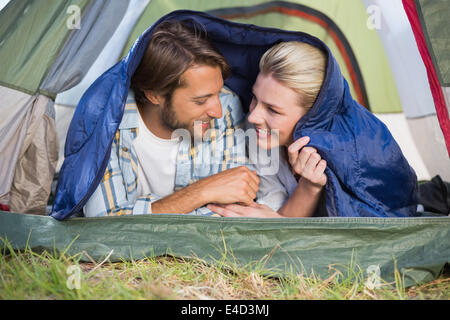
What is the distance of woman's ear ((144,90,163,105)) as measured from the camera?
6.28 ft

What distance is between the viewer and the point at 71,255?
156 cm

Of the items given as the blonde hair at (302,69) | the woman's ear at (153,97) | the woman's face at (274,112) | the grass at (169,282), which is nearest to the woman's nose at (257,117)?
the woman's face at (274,112)

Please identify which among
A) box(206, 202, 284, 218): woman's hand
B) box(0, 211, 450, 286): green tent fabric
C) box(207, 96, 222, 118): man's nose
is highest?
box(207, 96, 222, 118): man's nose

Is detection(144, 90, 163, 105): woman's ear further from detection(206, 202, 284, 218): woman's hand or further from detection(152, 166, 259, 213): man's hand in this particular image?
detection(206, 202, 284, 218): woman's hand

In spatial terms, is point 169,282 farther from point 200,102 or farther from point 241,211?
point 200,102

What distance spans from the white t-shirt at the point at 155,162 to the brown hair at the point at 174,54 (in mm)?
191

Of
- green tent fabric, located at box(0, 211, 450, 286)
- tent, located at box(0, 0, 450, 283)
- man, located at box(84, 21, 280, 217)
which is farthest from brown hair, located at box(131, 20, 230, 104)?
green tent fabric, located at box(0, 211, 450, 286)

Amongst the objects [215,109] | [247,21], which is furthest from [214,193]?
[247,21]

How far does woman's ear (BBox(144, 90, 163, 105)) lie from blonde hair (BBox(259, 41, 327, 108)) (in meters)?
0.51

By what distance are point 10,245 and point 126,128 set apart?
0.59m

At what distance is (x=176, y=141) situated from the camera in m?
1.92

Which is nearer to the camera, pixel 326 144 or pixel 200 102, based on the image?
pixel 326 144

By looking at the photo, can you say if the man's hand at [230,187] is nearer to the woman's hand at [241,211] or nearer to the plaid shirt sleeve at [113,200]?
the woman's hand at [241,211]

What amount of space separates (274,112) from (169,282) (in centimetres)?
74
